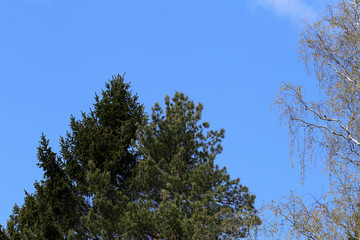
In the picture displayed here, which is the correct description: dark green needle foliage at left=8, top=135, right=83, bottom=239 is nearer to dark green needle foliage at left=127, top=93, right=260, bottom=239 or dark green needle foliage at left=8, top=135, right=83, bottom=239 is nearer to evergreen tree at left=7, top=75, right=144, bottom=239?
evergreen tree at left=7, top=75, right=144, bottom=239

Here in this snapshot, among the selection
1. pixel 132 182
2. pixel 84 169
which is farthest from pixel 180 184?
pixel 84 169

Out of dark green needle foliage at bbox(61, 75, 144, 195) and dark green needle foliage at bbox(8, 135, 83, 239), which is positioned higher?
dark green needle foliage at bbox(61, 75, 144, 195)

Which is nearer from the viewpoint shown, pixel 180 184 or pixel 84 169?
pixel 180 184

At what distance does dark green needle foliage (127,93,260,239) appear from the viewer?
16.7 metres

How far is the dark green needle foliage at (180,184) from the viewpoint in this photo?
1670 cm

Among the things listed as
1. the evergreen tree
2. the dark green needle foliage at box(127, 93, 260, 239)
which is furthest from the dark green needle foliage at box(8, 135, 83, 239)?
the dark green needle foliage at box(127, 93, 260, 239)

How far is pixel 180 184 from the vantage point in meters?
18.3

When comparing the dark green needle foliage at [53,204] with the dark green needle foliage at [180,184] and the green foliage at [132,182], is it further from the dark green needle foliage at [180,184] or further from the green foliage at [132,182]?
the dark green needle foliage at [180,184]

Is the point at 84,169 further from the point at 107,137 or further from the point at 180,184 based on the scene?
the point at 180,184

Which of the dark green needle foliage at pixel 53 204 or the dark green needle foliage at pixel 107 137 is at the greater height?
the dark green needle foliage at pixel 107 137

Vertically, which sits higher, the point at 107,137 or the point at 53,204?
the point at 107,137

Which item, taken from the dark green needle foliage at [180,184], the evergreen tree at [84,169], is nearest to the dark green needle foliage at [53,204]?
the evergreen tree at [84,169]

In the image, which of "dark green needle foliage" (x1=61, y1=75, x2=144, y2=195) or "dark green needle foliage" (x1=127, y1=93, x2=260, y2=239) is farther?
"dark green needle foliage" (x1=61, y1=75, x2=144, y2=195)

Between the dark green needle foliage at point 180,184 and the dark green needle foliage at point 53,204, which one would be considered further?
the dark green needle foliage at point 53,204
